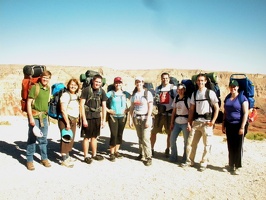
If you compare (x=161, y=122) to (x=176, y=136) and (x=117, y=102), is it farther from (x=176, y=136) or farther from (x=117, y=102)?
(x=117, y=102)

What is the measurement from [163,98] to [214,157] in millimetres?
2379

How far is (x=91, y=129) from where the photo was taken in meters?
5.39

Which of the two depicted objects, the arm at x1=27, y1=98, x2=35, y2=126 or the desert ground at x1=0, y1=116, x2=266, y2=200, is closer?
the desert ground at x1=0, y1=116, x2=266, y2=200

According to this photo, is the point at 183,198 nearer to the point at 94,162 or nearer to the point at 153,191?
the point at 153,191

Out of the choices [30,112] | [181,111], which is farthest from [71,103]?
[181,111]

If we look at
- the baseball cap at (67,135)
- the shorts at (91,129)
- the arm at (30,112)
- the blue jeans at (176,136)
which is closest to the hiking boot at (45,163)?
the baseball cap at (67,135)

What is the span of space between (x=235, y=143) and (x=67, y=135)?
154 inches

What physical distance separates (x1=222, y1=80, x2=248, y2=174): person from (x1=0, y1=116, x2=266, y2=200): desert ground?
0.39 meters

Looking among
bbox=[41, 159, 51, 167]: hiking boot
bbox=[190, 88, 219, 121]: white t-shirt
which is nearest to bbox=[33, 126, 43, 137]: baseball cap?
bbox=[41, 159, 51, 167]: hiking boot

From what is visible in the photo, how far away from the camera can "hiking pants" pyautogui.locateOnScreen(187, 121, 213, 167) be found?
516 centimetres

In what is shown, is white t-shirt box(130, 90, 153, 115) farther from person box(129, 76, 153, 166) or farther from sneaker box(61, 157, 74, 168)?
sneaker box(61, 157, 74, 168)

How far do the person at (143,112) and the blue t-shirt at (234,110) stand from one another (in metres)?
1.78

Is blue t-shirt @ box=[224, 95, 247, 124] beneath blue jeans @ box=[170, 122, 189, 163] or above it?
above

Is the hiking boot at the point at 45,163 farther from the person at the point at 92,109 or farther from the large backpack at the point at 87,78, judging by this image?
the large backpack at the point at 87,78
